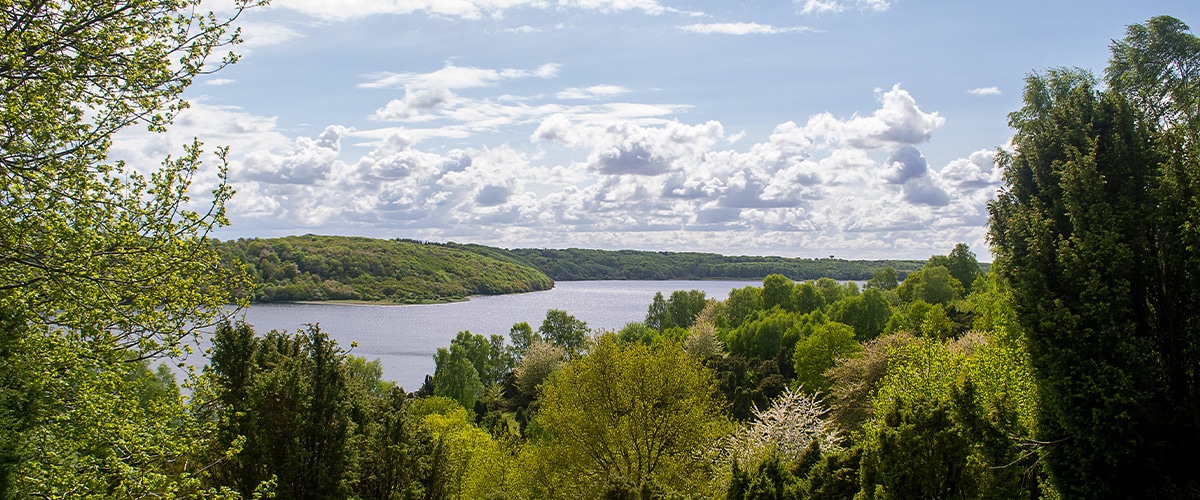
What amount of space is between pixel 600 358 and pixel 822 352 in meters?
20.8

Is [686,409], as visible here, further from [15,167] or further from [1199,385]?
[15,167]

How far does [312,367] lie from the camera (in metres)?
15.2

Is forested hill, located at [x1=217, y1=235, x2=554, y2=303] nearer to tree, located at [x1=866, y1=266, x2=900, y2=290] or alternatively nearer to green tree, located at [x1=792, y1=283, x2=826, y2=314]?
green tree, located at [x1=792, y1=283, x2=826, y2=314]

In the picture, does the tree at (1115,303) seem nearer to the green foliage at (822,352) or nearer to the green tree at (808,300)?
the green foliage at (822,352)

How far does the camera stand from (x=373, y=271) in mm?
155375

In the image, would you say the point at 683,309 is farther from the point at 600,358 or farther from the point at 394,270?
the point at 394,270

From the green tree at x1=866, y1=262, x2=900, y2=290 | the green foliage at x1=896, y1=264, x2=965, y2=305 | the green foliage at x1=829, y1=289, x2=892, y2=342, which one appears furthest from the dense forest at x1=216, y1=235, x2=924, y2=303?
the green foliage at x1=829, y1=289, x2=892, y2=342

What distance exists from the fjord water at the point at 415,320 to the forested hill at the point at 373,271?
6478mm

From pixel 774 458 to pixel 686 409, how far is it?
7.32 meters

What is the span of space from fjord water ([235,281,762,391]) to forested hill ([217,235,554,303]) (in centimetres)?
648

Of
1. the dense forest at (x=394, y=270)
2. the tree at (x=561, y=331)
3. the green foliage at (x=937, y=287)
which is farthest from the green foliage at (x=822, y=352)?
the dense forest at (x=394, y=270)

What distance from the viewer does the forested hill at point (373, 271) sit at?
132750 mm

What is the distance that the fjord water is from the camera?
80.1 meters

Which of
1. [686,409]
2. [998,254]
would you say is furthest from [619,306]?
[998,254]
